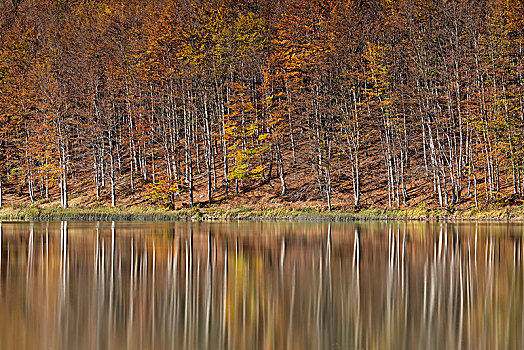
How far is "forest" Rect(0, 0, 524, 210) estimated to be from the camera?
4334 centimetres

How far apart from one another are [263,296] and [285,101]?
1514 inches

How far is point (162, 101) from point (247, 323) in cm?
4212

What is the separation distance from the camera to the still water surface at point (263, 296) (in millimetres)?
8875

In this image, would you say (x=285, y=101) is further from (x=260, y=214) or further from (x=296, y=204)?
(x=260, y=214)

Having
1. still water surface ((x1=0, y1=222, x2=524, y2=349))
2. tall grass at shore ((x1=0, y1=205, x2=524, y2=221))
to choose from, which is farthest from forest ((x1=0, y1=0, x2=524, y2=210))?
still water surface ((x1=0, y1=222, x2=524, y2=349))

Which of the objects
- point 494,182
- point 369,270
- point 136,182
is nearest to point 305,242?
point 369,270

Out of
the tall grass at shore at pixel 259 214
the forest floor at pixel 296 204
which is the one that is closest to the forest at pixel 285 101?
the forest floor at pixel 296 204

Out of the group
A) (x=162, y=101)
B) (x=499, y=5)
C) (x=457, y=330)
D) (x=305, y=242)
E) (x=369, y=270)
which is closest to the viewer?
(x=457, y=330)

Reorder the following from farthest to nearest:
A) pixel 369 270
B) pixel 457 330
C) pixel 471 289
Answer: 1. pixel 369 270
2. pixel 471 289
3. pixel 457 330

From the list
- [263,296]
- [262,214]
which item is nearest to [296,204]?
[262,214]

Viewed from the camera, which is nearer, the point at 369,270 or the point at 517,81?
the point at 369,270

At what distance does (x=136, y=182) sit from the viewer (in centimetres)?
5616

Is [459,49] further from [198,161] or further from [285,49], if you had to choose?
[198,161]

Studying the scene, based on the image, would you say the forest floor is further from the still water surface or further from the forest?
A: the still water surface
